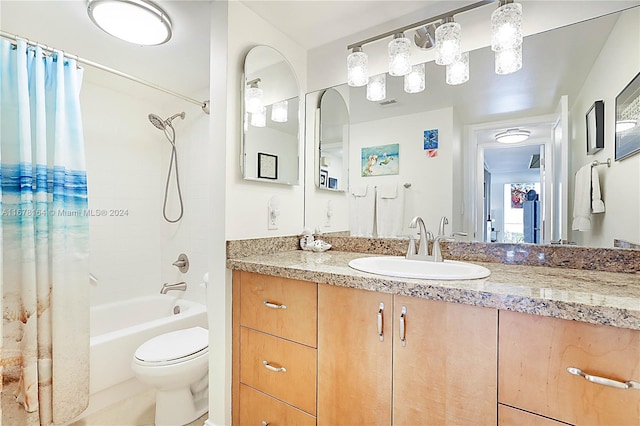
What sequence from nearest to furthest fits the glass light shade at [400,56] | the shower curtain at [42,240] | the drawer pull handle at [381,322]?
1. the drawer pull handle at [381,322]
2. the shower curtain at [42,240]
3. the glass light shade at [400,56]

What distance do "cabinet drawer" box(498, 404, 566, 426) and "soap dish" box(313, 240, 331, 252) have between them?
44.6 inches

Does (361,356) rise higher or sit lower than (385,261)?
lower

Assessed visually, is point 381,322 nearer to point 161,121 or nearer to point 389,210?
point 389,210

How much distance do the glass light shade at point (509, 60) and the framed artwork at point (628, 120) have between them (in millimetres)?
392

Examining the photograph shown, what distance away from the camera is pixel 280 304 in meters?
1.33

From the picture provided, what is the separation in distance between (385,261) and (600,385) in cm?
87


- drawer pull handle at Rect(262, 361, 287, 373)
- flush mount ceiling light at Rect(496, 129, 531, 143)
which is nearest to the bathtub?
drawer pull handle at Rect(262, 361, 287, 373)

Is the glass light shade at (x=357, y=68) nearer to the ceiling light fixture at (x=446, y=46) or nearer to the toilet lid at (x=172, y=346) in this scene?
the ceiling light fixture at (x=446, y=46)

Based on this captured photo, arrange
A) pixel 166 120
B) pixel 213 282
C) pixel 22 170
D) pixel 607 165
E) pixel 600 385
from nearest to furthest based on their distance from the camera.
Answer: pixel 600 385 → pixel 607 165 → pixel 22 170 → pixel 213 282 → pixel 166 120

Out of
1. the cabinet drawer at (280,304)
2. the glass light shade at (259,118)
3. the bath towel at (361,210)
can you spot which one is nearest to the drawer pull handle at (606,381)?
the cabinet drawer at (280,304)

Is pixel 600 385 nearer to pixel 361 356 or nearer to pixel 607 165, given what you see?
pixel 361 356

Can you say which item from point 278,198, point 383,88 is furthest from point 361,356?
point 383,88

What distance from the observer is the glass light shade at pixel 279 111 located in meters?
1.78

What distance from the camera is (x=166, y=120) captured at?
8.71 feet
